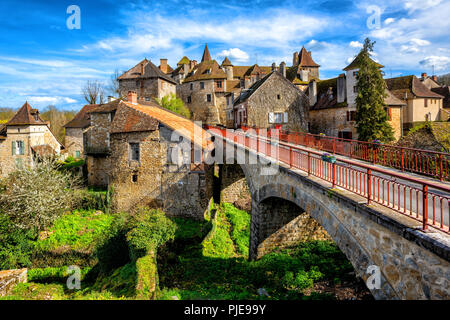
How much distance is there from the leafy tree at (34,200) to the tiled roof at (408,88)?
104ft

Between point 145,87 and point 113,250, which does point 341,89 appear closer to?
point 113,250

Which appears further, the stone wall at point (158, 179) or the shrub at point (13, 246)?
the stone wall at point (158, 179)

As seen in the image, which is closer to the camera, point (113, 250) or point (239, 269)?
point (239, 269)

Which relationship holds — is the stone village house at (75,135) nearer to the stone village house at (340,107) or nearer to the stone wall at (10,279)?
the stone wall at (10,279)

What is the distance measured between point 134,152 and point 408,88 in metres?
27.0

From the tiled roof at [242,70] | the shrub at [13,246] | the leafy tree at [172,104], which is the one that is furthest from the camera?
the tiled roof at [242,70]

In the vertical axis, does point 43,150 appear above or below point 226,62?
below

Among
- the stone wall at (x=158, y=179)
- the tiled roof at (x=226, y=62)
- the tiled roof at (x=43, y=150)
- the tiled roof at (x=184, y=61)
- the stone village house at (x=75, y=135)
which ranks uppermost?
the tiled roof at (x=184, y=61)

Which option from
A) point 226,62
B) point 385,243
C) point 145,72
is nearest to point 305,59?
point 226,62

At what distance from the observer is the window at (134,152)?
20734 millimetres

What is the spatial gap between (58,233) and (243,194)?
13739 millimetres

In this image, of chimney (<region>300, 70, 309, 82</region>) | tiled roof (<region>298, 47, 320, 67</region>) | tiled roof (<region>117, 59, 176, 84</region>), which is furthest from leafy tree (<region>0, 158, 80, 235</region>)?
tiled roof (<region>298, 47, 320, 67</region>)

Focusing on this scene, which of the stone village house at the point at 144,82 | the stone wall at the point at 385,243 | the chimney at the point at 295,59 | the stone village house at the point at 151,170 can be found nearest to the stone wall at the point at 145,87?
the stone village house at the point at 144,82

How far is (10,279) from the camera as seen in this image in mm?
14945
